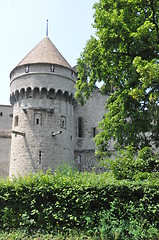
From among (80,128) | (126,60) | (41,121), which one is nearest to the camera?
(126,60)

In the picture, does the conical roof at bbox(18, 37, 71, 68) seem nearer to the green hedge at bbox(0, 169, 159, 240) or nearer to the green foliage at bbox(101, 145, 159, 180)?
the green foliage at bbox(101, 145, 159, 180)

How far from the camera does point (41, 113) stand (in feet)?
80.8

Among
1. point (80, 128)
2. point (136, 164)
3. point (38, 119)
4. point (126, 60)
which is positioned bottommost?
point (136, 164)

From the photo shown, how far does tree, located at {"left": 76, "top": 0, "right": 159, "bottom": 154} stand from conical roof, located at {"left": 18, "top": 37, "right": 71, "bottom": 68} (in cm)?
1266

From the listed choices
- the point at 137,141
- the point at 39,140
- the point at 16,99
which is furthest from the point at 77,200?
the point at 16,99

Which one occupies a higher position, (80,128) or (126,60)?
(126,60)

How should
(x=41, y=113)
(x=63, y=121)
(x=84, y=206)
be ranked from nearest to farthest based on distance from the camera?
(x=84, y=206), (x=41, y=113), (x=63, y=121)

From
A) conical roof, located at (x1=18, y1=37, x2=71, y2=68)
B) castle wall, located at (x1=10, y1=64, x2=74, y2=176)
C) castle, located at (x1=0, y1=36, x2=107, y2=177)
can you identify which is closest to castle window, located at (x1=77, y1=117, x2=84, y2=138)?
castle, located at (x1=0, y1=36, x2=107, y2=177)

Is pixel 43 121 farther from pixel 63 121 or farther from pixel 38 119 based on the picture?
pixel 63 121

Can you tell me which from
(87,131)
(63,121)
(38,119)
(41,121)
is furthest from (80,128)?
(38,119)

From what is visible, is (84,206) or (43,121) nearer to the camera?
(84,206)

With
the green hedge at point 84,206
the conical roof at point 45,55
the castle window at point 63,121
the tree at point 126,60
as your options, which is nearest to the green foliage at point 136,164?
the tree at point 126,60

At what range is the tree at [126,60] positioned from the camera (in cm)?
1186

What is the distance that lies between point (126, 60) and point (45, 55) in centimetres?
1489
